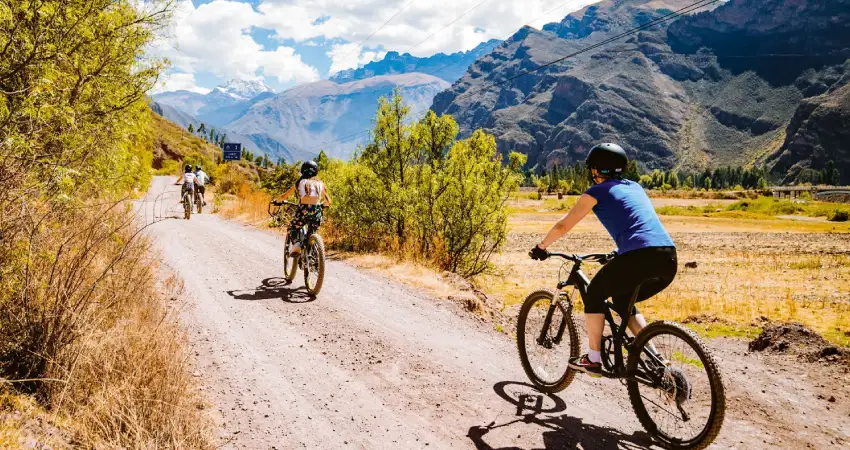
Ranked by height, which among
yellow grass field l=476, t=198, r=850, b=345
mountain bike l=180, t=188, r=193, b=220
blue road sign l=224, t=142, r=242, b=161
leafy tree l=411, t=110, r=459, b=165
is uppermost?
blue road sign l=224, t=142, r=242, b=161

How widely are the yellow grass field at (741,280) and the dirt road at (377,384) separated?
6.68 meters

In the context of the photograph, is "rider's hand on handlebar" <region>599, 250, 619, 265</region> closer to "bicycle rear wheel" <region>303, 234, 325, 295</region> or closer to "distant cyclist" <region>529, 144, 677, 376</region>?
"distant cyclist" <region>529, 144, 677, 376</region>

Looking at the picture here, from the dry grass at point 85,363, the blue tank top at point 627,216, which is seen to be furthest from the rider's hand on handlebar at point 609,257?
the dry grass at point 85,363

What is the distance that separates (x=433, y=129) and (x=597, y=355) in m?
11.1

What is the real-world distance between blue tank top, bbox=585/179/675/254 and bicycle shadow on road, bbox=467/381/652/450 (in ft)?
5.53

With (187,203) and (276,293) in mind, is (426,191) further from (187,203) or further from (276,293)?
(187,203)

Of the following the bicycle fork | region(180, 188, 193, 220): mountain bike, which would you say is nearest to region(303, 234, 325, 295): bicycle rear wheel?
the bicycle fork

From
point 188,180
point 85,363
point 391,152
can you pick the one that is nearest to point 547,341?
point 85,363

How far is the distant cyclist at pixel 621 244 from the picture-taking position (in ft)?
13.6

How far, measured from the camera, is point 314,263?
29.2 ft

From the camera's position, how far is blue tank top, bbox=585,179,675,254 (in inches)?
164

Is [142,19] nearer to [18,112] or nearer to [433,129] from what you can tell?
[18,112]

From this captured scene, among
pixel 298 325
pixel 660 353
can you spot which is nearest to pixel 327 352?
pixel 298 325

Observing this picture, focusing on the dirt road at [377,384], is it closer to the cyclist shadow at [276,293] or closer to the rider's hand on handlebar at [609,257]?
the cyclist shadow at [276,293]
